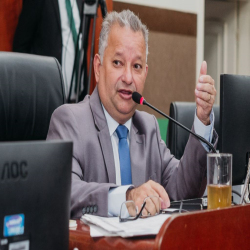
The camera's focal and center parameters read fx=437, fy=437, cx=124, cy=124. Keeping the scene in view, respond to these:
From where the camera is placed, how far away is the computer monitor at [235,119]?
3.82ft

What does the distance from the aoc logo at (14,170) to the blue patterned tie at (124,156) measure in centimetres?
85

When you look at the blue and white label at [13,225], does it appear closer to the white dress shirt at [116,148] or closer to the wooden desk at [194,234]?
the wooden desk at [194,234]

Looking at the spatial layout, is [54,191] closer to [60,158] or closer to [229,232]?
[60,158]

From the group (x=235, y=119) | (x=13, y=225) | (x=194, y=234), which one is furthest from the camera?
(x=235, y=119)

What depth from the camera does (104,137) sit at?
4.84 ft

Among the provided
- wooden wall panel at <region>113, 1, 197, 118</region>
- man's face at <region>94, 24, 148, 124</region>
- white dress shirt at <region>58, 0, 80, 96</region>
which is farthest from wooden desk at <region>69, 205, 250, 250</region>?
wooden wall panel at <region>113, 1, 197, 118</region>

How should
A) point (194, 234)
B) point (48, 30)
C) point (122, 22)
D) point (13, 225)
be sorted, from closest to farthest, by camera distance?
point (13, 225), point (194, 234), point (122, 22), point (48, 30)

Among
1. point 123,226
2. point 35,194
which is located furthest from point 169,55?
point 35,194

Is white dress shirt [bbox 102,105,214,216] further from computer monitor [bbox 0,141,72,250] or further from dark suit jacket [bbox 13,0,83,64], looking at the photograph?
dark suit jacket [bbox 13,0,83,64]

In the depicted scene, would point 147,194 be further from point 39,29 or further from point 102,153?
point 39,29

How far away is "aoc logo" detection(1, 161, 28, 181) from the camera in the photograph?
2.05 feet

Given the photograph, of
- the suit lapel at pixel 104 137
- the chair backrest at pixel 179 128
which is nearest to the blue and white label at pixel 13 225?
the suit lapel at pixel 104 137

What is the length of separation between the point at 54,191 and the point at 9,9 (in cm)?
215

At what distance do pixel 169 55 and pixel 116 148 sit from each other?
239 cm
